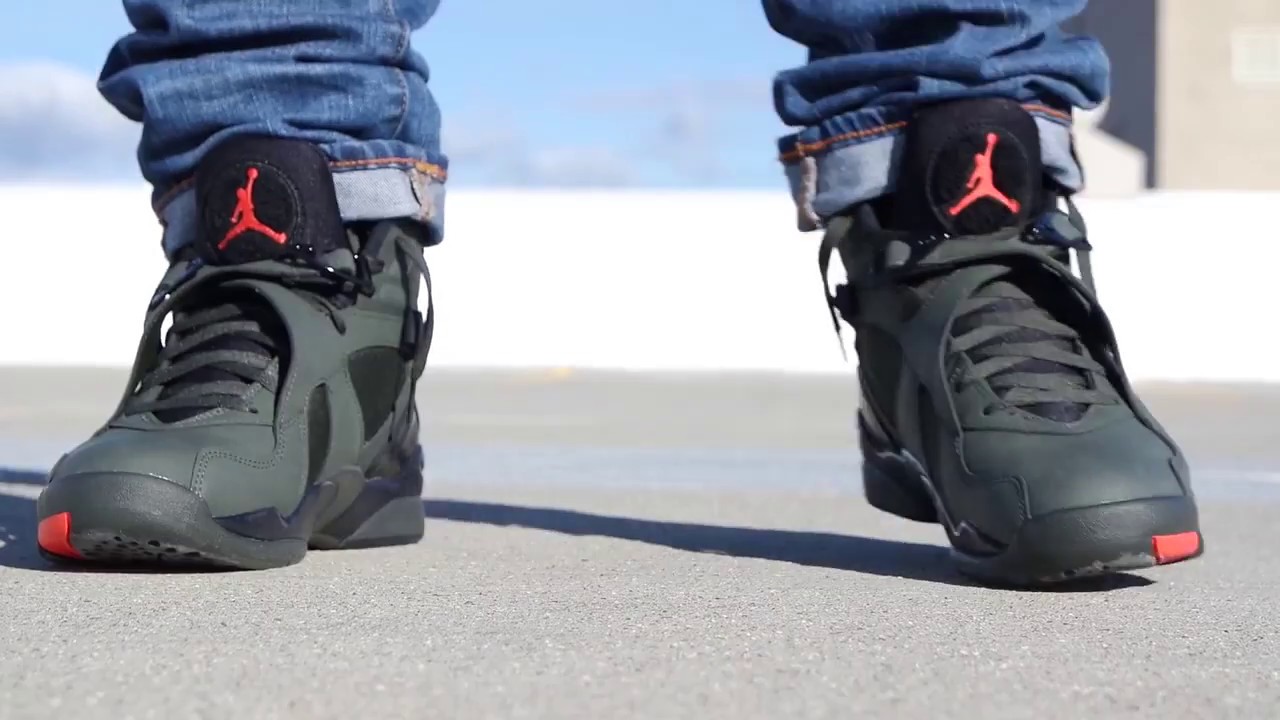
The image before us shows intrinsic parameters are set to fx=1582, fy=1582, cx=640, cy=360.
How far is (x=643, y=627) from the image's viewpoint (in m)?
0.90

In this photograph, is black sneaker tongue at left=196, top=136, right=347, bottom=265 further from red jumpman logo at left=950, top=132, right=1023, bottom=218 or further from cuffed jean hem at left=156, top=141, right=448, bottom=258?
red jumpman logo at left=950, top=132, right=1023, bottom=218

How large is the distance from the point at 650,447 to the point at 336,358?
71.6 inches

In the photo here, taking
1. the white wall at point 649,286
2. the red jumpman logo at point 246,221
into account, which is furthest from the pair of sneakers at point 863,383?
the white wall at point 649,286

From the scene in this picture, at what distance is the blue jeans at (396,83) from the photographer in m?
1.27

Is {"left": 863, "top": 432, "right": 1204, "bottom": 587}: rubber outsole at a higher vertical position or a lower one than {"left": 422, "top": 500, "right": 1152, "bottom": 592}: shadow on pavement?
higher

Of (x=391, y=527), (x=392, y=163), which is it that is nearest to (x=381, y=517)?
(x=391, y=527)

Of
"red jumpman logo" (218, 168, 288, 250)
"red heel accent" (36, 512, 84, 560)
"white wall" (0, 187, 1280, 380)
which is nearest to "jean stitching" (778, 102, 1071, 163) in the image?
"red jumpman logo" (218, 168, 288, 250)

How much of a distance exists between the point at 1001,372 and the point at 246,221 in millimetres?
595

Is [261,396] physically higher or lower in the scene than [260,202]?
lower

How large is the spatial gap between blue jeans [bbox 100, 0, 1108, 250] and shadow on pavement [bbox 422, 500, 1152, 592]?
29cm

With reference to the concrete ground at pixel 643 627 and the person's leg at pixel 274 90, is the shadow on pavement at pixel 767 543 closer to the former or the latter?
the concrete ground at pixel 643 627

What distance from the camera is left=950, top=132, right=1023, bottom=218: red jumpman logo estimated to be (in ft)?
3.99

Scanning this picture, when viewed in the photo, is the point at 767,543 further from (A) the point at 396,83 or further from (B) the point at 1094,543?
(A) the point at 396,83

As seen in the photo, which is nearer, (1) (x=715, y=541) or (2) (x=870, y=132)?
(2) (x=870, y=132)
